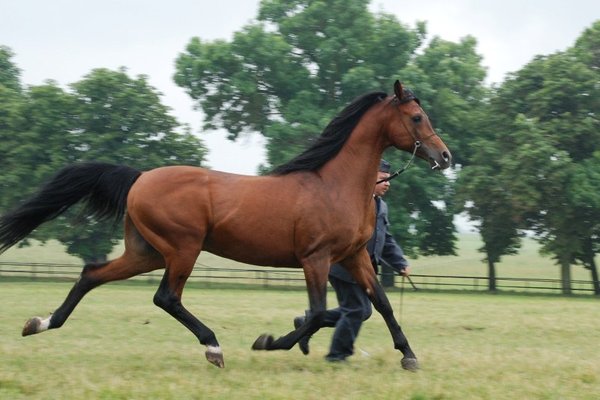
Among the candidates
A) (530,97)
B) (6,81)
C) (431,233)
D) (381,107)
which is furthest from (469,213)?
(381,107)

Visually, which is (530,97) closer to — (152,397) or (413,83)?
(413,83)

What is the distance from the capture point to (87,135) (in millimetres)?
38094

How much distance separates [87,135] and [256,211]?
103 feet

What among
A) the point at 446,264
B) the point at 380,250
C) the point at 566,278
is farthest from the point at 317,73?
the point at 446,264

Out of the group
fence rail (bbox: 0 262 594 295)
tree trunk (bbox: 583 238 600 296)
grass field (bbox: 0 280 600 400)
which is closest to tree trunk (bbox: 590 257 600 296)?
tree trunk (bbox: 583 238 600 296)

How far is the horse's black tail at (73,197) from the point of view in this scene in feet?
28.5

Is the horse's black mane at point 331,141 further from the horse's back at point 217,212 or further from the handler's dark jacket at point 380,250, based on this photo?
the handler's dark jacket at point 380,250

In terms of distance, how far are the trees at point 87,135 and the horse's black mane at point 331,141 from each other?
1130 inches

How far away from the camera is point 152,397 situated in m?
6.35

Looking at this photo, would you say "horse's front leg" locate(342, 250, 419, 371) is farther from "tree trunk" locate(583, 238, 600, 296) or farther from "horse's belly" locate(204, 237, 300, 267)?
"tree trunk" locate(583, 238, 600, 296)

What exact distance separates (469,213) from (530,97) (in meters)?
5.53

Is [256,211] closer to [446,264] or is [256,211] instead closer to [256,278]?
[256,278]

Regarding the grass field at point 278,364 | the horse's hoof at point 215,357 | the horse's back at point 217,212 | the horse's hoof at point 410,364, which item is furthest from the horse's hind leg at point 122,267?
the horse's hoof at point 410,364

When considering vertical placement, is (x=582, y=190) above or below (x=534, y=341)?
above
